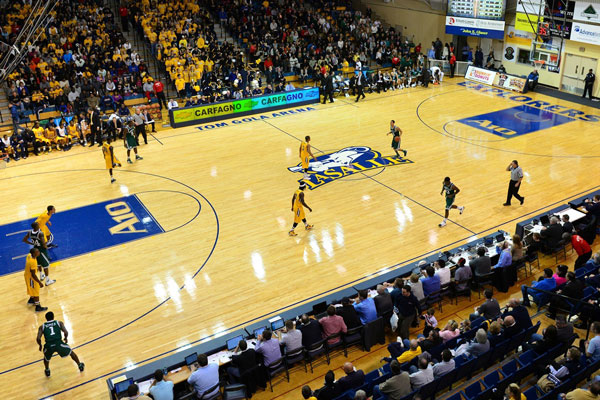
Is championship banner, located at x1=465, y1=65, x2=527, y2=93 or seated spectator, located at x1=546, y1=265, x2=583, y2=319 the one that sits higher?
championship banner, located at x1=465, y1=65, x2=527, y2=93

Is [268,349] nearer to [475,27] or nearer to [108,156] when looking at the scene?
[108,156]

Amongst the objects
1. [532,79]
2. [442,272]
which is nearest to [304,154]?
[442,272]

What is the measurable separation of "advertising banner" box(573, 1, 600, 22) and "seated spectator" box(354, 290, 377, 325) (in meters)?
23.5

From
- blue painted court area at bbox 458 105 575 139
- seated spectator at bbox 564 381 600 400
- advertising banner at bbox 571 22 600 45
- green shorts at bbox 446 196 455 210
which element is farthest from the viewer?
advertising banner at bbox 571 22 600 45

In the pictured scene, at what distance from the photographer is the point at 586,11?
90.4 ft

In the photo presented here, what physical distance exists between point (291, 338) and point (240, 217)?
7553 millimetres

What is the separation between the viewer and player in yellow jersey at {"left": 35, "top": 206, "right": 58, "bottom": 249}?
15.5 meters

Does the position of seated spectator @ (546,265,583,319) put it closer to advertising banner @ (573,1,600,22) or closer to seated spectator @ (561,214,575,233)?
seated spectator @ (561,214,575,233)

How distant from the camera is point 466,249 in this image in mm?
14156

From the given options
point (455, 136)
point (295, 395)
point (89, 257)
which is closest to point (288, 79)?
point (455, 136)

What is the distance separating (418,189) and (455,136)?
20.8ft

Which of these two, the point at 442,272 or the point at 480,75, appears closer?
the point at 442,272

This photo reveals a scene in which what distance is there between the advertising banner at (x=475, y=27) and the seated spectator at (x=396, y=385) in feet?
95.1

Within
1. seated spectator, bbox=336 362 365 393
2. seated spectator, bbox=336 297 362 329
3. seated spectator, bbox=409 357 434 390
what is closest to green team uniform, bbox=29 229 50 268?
seated spectator, bbox=336 297 362 329
